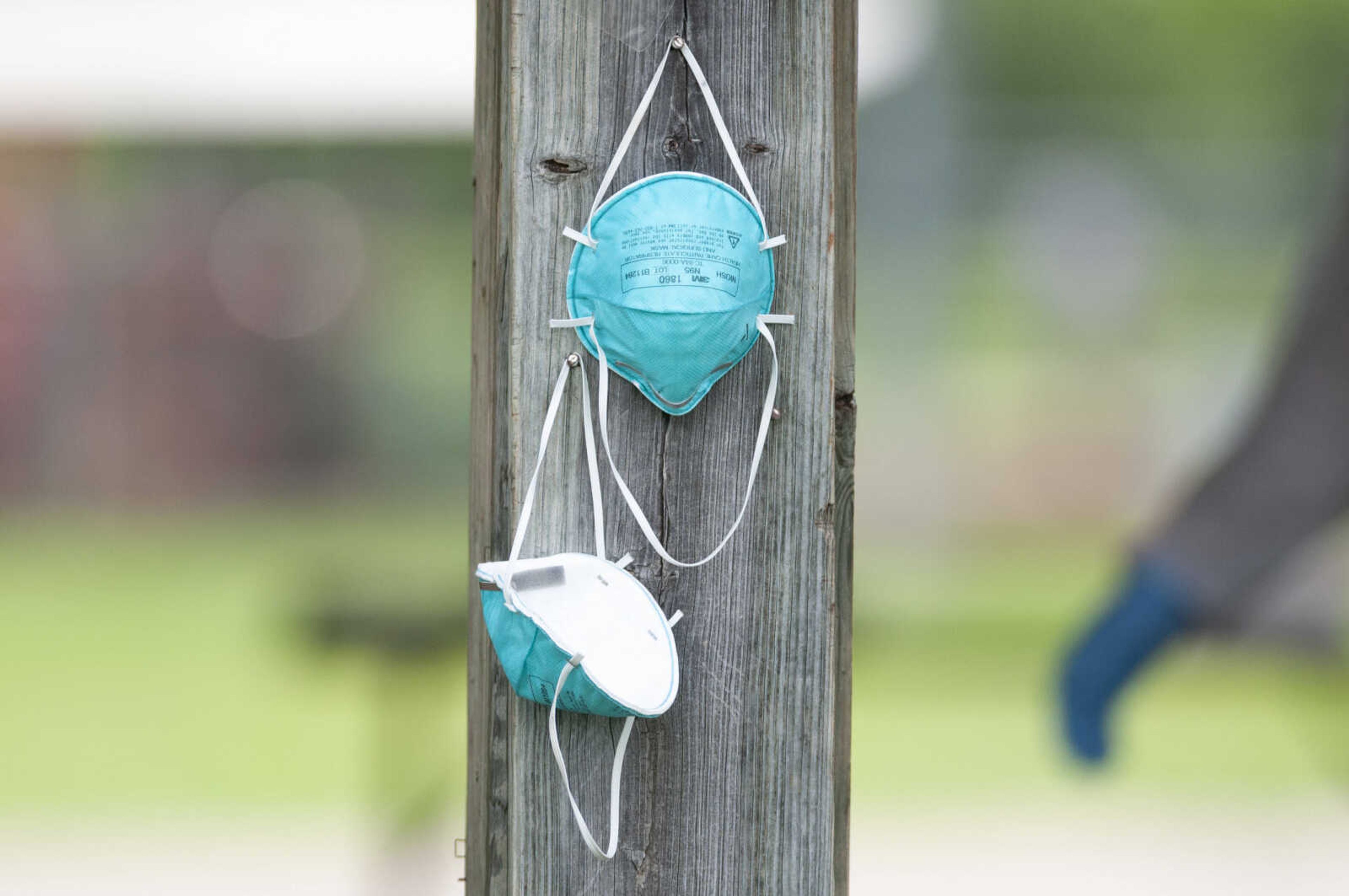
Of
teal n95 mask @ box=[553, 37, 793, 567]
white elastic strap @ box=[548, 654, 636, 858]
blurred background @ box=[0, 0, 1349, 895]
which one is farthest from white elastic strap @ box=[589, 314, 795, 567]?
blurred background @ box=[0, 0, 1349, 895]

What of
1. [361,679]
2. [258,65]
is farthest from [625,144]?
[361,679]

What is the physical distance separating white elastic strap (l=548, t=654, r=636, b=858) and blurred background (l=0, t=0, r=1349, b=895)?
1.33m

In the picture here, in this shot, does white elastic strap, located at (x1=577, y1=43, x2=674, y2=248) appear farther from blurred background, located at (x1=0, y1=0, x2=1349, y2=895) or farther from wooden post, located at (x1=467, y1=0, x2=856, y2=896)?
blurred background, located at (x1=0, y1=0, x2=1349, y2=895)

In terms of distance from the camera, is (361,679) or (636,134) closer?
(636,134)

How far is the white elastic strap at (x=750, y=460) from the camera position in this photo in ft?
3.49

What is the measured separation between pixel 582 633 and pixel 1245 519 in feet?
6.66

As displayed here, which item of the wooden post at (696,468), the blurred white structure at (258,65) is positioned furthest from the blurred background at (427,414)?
the wooden post at (696,468)

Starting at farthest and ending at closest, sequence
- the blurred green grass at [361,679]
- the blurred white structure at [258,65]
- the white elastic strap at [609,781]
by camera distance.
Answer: the blurred green grass at [361,679], the blurred white structure at [258,65], the white elastic strap at [609,781]

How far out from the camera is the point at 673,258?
105 centimetres

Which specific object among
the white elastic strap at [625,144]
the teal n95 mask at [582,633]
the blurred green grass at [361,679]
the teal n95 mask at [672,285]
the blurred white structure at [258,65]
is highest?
the blurred white structure at [258,65]

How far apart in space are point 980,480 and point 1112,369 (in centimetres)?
39

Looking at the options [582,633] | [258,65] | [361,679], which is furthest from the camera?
[361,679]

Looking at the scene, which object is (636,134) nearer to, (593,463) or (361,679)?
(593,463)

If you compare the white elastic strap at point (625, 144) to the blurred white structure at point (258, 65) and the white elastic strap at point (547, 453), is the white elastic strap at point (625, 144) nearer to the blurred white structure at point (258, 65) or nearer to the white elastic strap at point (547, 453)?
the white elastic strap at point (547, 453)
